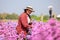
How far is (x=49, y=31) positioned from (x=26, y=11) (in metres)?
2.50

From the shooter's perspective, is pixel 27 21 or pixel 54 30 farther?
pixel 27 21

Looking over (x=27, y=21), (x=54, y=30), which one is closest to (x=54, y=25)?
(x=54, y=30)

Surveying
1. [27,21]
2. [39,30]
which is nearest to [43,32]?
[39,30]

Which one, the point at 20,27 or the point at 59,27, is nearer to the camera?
the point at 59,27

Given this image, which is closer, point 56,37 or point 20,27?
point 56,37

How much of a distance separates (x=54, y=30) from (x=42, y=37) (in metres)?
0.05

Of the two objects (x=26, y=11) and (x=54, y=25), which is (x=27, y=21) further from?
(x=54, y=25)

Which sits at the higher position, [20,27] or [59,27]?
[59,27]

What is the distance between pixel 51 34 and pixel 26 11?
2.50m

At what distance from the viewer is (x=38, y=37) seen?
0.98m

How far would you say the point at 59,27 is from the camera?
99 centimetres

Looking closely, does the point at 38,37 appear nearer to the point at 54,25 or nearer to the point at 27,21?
the point at 54,25

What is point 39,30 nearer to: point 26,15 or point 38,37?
point 38,37

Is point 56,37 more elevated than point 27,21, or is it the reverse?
point 56,37
